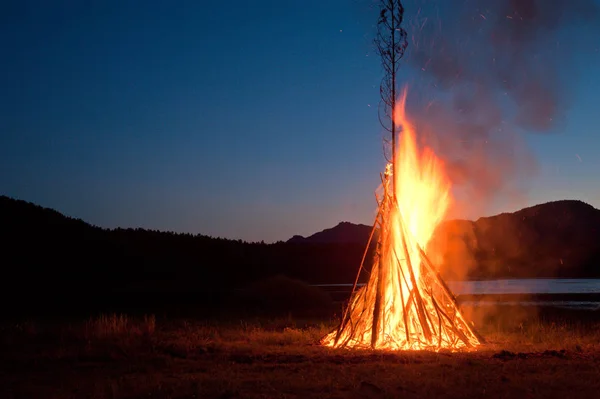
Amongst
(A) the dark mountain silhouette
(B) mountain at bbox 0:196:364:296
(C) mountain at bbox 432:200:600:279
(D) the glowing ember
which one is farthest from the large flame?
(C) mountain at bbox 432:200:600:279

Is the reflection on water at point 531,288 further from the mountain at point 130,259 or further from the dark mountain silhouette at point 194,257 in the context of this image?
the mountain at point 130,259

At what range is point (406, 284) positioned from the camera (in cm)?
1198

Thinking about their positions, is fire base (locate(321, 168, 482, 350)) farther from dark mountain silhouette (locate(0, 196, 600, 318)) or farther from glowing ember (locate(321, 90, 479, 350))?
dark mountain silhouette (locate(0, 196, 600, 318))

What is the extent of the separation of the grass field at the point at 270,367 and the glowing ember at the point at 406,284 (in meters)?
0.71

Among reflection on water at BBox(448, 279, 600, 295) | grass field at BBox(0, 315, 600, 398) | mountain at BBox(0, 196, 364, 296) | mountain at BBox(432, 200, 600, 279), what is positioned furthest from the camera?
mountain at BBox(432, 200, 600, 279)

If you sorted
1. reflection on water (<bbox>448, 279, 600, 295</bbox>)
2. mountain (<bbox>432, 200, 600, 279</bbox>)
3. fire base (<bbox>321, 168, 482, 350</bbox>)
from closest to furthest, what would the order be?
1. fire base (<bbox>321, 168, 482, 350</bbox>)
2. reflection on water (<bbox>448, 279, 600, 295</bbox>)
3. mountain (<bbox>432, 200, 600, 279</bbox>)

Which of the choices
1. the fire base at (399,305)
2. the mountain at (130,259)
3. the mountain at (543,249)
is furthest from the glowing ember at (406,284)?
the mountain at (543,249)

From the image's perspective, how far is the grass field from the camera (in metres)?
8.19

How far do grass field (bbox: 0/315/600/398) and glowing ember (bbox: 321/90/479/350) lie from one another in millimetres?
711

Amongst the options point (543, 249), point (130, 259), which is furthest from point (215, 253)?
point (543, 249)

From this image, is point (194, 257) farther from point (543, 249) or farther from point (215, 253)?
point (543, 249)

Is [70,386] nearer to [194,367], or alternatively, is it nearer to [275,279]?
[194,367]

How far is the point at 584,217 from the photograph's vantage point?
3051 inches

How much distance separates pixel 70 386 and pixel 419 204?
711cm
